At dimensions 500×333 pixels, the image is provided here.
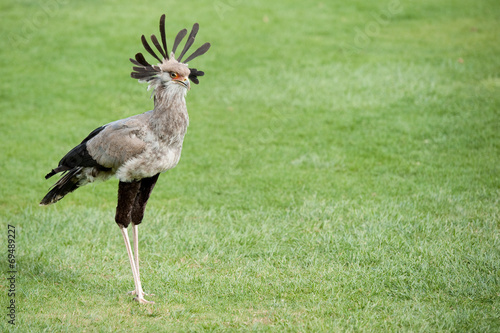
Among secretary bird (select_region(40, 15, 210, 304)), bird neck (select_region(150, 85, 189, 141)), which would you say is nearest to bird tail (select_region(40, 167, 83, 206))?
secretary bird (select_region(40, 15, 210, 304))

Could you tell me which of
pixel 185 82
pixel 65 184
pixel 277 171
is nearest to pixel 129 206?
pixel 65 184

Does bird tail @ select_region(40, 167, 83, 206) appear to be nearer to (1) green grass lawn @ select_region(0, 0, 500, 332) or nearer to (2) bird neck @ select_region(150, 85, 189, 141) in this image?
(1) green grass lawn @ select_region(0, 0, 500, 332)

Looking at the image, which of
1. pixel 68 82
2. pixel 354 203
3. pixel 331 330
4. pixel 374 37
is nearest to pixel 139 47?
pixel 68 82

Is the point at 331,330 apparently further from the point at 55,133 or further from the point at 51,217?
the point at 55,133

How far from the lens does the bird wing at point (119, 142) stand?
5.52 m

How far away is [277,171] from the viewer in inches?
365

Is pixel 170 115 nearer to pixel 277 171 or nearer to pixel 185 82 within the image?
pixel 185 82

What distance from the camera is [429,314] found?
542 centimetres

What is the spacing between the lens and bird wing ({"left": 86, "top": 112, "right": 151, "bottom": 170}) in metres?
5.52

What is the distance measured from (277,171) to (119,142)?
4.07 m

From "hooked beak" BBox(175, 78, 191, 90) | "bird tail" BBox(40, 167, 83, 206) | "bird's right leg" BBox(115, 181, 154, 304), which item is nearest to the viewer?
"hooked beak" BBox(175, 78, 191, 90)

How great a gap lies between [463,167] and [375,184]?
152 cm

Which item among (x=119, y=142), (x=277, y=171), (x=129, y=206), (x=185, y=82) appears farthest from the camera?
(x=277, y=171)

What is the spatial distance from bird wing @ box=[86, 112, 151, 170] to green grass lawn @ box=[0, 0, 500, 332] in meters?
1.39
